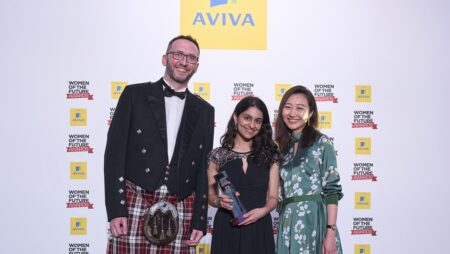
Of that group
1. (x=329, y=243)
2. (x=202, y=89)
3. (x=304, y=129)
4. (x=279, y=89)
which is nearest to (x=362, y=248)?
(x=329, y=243)

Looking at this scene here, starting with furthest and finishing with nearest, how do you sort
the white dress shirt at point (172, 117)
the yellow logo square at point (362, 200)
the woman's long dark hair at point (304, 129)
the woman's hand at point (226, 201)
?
the yellow logo square at point (362, 200) < the woman's long dark hair at point (304, 129) < the woman's hand at point (226, 201) < the white dress shirt at point (172, 117)

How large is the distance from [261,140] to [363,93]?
1.60m

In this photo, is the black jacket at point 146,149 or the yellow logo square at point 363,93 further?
the yellow logo square at point 363,93

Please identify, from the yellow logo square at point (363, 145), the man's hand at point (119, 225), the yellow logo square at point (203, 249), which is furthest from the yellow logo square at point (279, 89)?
the man's hand at point (119, 225)

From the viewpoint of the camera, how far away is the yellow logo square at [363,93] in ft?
12.2

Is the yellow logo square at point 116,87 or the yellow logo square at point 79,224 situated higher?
the yellow logo square at point 116,87

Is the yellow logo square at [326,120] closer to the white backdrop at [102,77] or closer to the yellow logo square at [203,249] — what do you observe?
the white backdrop at [102,77]

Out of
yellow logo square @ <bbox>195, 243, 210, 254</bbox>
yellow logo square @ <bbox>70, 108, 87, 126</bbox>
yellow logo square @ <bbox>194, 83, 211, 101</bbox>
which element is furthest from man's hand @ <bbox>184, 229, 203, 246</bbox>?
yellow logo square @ <bbox>70, 108, 87, 126</bbox>

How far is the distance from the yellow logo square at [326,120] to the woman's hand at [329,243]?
146 centimetres

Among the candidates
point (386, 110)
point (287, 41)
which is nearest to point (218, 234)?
point (287, 41)

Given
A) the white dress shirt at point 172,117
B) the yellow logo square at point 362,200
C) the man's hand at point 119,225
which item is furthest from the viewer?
the yellow logo square at point 362,200

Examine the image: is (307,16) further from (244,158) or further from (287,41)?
(244,158)

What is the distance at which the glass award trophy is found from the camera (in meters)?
2.34

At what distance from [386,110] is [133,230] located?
2693 mm
